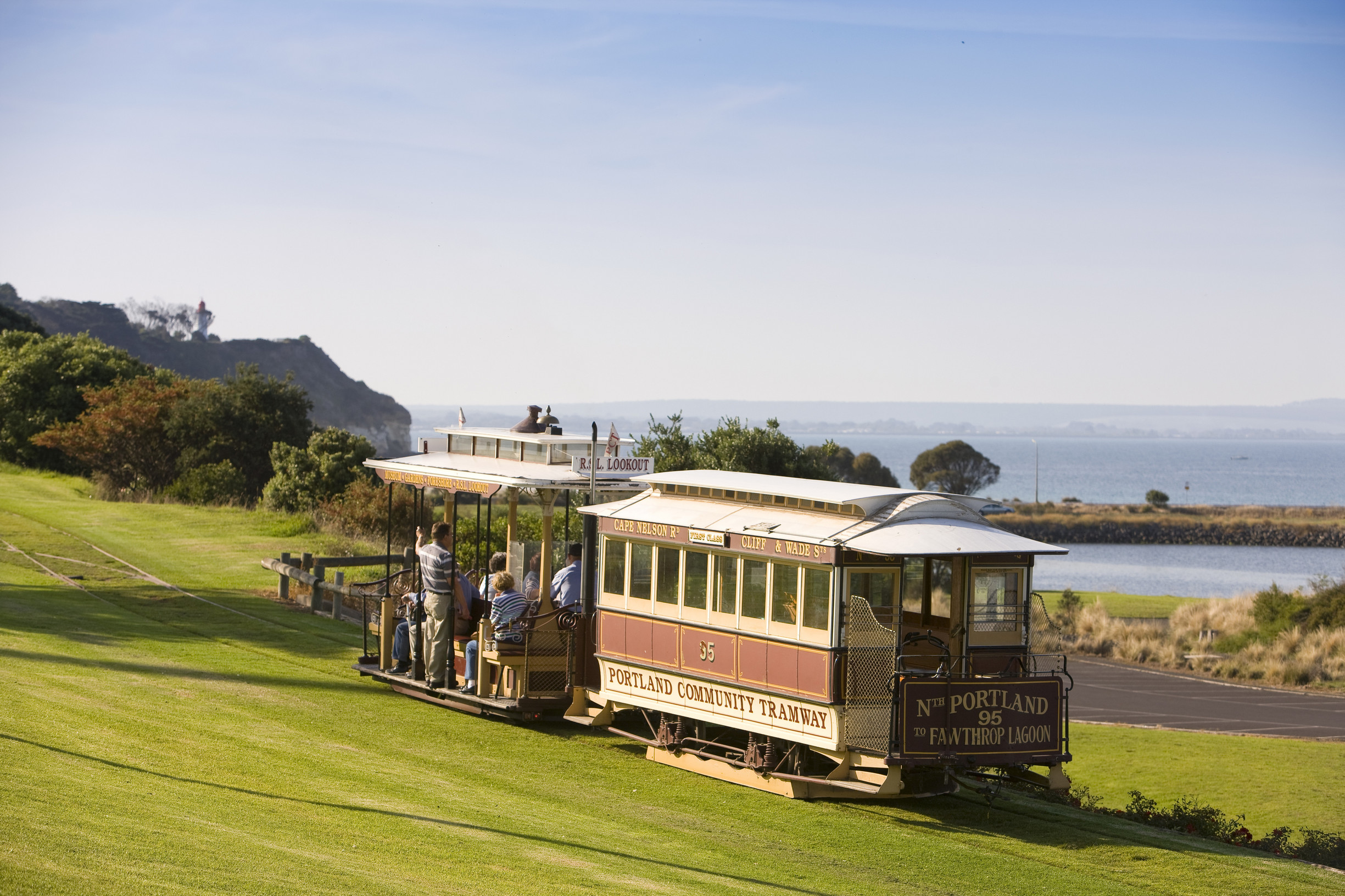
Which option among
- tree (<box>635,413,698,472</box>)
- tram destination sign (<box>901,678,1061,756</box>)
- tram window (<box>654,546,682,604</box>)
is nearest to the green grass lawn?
tree (<box>635,413,698,472</box>)

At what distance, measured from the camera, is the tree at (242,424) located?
43250mm

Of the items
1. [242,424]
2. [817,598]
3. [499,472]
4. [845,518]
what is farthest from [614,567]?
[242,424]

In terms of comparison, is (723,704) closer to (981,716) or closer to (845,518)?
(845,518)

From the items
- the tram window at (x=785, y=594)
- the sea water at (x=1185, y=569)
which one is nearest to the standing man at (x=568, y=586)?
the tram window at (x=785, y=594)

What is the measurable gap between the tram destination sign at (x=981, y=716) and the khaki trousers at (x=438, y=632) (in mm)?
6661

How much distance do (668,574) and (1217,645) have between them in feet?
96.3

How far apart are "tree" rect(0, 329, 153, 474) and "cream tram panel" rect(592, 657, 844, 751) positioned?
3816 cm

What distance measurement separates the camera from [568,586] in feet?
51.8

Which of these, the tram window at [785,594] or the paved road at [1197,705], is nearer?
the tram window at [785,594]

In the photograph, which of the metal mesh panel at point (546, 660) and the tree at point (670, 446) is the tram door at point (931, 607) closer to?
the metal mesh panel at point (546, 660)

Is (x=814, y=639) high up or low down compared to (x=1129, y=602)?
up

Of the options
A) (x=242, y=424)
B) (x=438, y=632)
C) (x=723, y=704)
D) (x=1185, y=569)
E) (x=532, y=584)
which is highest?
(x=242, y=424)

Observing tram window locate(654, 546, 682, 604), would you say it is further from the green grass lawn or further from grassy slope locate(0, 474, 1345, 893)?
the green grass lawn

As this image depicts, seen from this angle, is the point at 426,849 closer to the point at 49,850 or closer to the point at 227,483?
the point at 49,850
